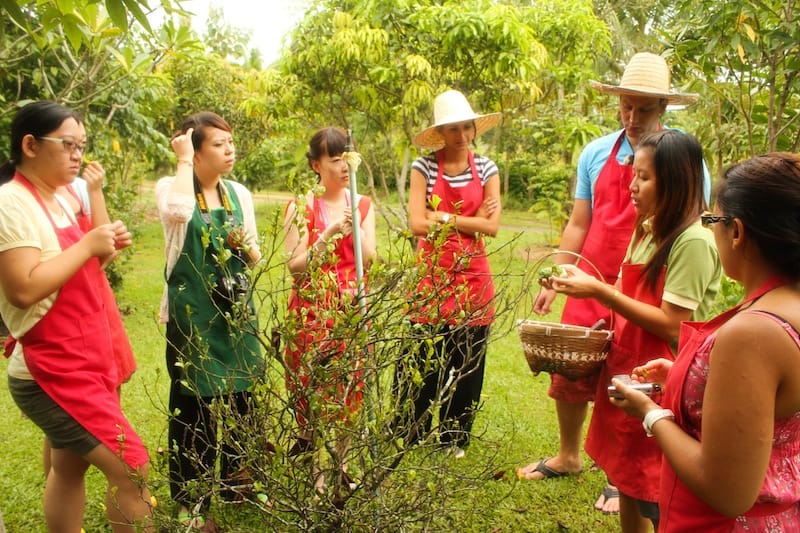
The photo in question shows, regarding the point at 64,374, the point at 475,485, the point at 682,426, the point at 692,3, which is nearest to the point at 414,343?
the point at 475,485

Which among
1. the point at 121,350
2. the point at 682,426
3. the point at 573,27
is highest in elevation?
the point at 573,27

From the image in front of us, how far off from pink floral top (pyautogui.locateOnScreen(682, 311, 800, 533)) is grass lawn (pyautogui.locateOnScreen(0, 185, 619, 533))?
46 cm

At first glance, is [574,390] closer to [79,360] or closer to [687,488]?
[687,488]

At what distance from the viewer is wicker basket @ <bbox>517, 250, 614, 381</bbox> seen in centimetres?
250

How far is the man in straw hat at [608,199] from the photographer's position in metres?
2.99

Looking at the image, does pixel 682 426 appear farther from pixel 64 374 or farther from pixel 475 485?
pixel 64 374

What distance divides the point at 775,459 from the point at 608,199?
1.69m

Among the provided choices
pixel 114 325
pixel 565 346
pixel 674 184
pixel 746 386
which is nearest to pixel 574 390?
pixel 565 346

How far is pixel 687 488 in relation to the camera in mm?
1577

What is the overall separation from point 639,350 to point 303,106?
18.7 ft

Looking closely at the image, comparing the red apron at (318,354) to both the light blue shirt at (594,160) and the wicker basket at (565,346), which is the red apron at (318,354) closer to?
the wicker basket at (565,346)

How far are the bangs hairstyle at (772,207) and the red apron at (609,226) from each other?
58.5 inches

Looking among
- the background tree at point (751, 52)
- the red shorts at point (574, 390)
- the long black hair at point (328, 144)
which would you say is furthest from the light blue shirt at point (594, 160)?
the long black hair at point (328, 144)

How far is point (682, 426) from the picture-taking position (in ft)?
5.24
